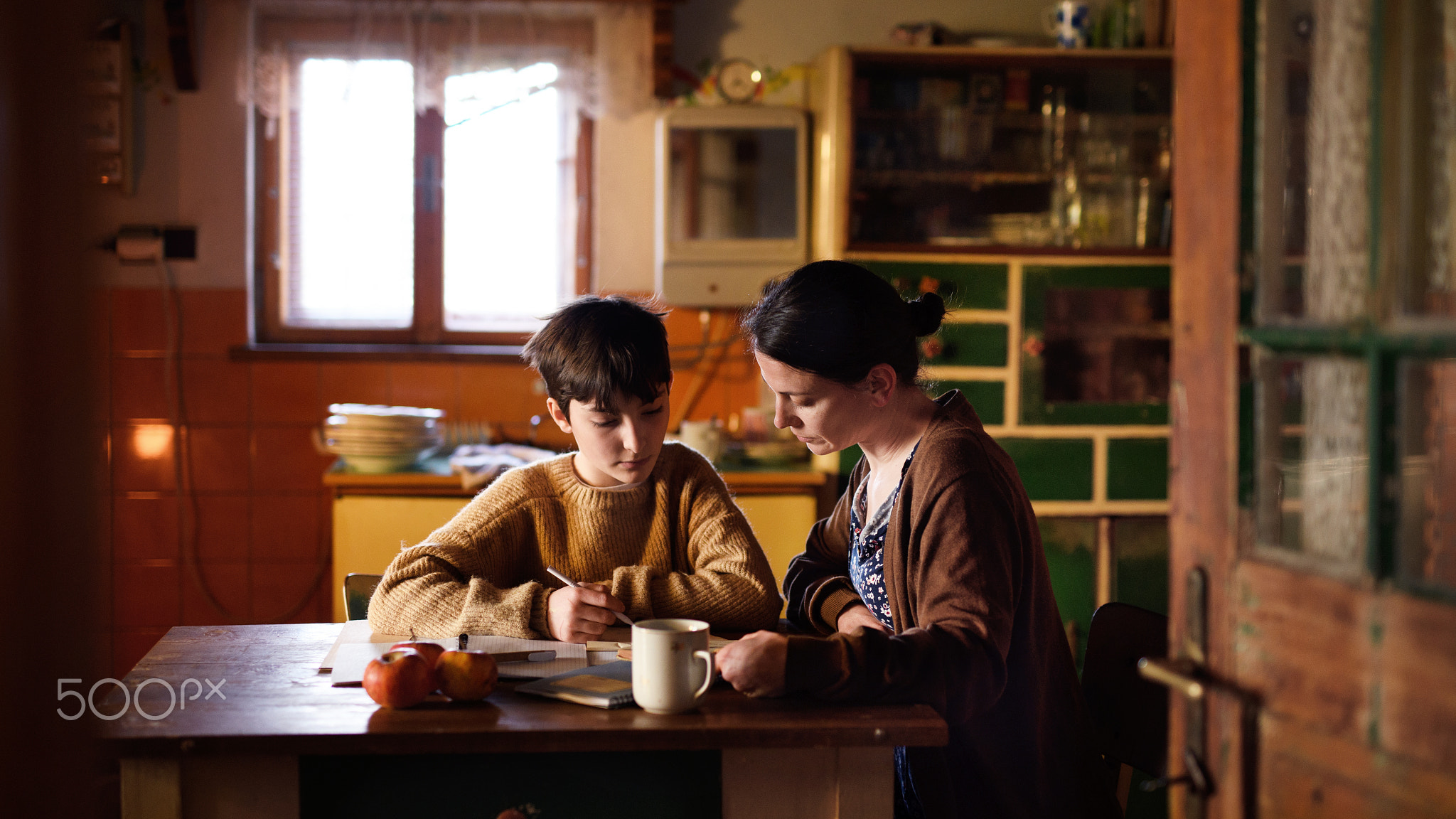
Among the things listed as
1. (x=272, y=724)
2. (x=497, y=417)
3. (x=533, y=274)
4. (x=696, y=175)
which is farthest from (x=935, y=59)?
(x=272, y=724)

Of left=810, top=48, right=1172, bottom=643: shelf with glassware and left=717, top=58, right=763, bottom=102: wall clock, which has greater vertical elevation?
left=717, top=58, right=763, bottom=102: wall clock

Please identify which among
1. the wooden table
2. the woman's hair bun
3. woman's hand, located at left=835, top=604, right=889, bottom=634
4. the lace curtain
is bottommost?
the wooden table

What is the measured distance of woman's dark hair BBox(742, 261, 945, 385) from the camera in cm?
148

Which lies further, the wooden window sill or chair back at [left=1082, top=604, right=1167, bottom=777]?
the wooden window sill

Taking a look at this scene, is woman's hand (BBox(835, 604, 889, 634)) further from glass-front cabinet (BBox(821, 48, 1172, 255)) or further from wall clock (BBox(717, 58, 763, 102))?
wall clock (BBox(717, 58, 763, 102))

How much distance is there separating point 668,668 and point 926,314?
0.69m

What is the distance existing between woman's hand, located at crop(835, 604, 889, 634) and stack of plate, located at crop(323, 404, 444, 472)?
179 centimetres

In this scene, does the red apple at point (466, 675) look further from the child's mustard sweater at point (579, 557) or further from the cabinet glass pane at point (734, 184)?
the cabinet glass pane at point (734, 184)

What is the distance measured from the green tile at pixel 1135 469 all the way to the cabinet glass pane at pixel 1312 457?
253cm

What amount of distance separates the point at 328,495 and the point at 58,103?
10.6 ft

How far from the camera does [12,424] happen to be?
538 mm

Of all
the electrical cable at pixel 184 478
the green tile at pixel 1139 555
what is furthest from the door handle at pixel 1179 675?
the electrical cable at pixel 184 478

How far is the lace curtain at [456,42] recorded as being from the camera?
349 centimetres

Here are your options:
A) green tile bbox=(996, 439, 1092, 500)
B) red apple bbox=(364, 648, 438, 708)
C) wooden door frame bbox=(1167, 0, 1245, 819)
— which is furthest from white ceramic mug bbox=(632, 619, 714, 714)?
green tile bbox=(996, 439, 1092, 500)
